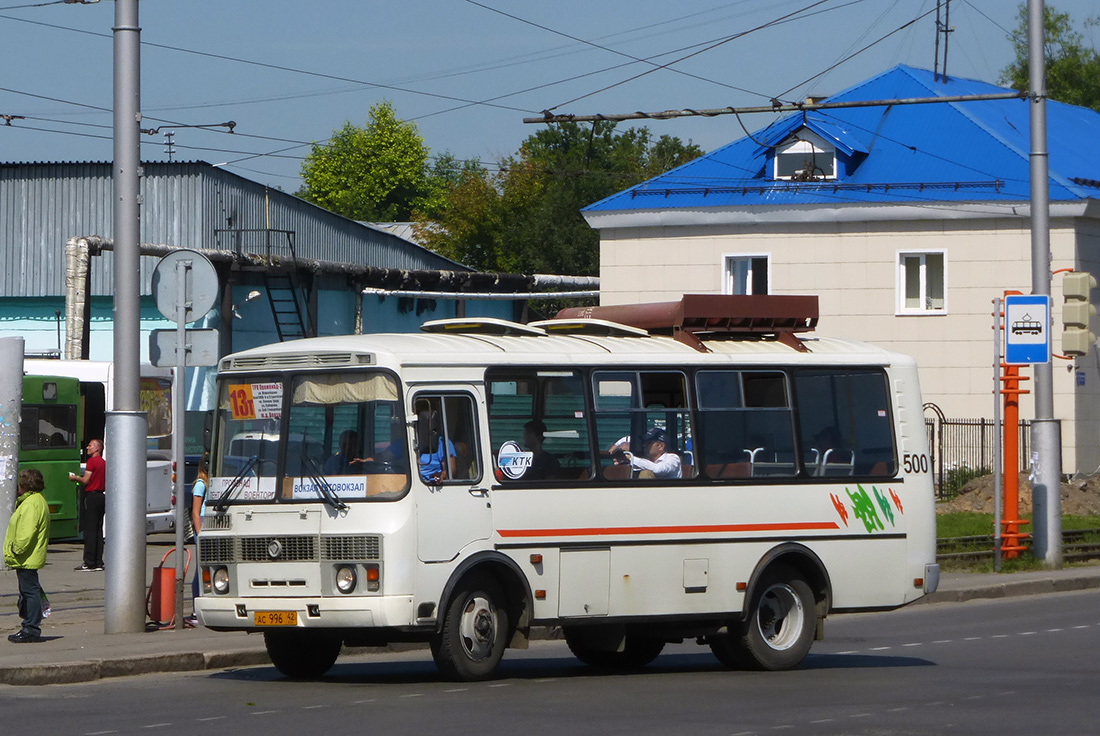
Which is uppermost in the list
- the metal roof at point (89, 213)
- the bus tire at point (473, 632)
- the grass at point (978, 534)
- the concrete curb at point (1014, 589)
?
the metal roof at point (89, 213)

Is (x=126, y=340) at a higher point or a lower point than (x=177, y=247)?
lower

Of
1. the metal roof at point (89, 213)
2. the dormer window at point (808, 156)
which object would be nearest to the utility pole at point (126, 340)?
the dormer window at point (808, 156)

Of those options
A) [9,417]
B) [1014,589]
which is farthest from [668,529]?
[9,417]

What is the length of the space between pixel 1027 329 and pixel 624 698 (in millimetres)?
13844

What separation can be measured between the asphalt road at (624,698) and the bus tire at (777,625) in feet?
0.59

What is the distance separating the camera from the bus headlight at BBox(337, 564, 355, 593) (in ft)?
38.9

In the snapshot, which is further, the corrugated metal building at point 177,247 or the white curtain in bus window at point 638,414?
the corrugated metal building at point 177,247

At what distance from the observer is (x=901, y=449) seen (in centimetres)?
1441

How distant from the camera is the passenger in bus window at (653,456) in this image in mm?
13109

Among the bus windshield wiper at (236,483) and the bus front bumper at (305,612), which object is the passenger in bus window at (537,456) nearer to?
the bus front bumper at (305,612)

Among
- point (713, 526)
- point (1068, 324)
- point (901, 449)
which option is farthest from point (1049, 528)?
point (713, 526)

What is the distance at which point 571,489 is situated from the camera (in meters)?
12.8

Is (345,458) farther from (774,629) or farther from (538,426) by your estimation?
(774,629)

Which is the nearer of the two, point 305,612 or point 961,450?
point 305,612
